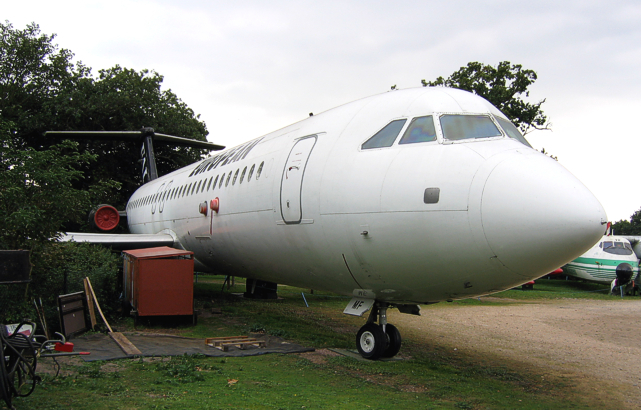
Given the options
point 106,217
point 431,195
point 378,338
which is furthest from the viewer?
point 106,217

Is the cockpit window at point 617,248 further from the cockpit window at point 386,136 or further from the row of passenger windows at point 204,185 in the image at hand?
the cockpit window at point 386,136

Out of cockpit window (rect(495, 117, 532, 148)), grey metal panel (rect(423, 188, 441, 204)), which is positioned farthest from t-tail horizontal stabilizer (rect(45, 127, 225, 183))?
grey metal panel (rect(423, 188, 441, 204))

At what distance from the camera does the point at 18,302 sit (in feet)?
27.2

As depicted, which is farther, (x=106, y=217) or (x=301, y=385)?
(x=106, y=217)

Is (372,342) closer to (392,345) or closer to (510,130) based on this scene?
(392,345)

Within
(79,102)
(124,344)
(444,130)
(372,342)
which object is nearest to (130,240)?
(124,344)

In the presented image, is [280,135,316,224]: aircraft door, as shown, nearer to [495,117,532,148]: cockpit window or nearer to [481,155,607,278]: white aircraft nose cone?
[495,117,532,148]: cockpit window

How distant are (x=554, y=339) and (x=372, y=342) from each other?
5.45 m

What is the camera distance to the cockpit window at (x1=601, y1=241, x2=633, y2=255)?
22550 millimetres

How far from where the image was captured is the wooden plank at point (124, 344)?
737 cm

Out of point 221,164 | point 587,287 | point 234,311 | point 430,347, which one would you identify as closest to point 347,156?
point 430,347

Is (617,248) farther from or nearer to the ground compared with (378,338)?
farther from the ground

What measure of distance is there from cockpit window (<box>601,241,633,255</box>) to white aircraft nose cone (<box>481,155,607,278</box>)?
2028cm

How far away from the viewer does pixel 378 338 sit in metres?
6.90
